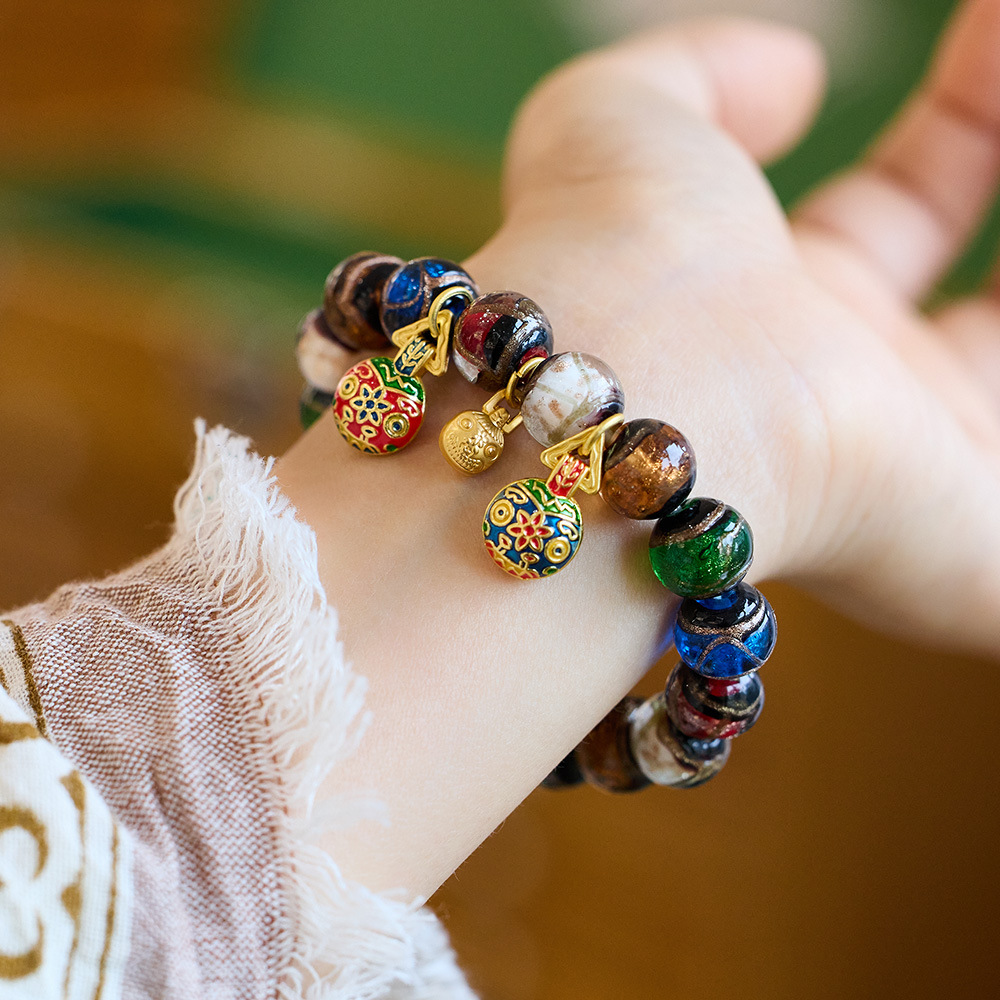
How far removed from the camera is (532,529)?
508 mm

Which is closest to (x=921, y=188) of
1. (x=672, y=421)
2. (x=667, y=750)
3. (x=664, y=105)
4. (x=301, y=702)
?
(x=664, y=105)

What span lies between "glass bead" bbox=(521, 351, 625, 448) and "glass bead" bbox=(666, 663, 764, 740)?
0.57 ft

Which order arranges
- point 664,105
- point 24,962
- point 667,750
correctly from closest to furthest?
point 24,962 → point 667,750 → point 664,105

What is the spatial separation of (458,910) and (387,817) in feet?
1.67

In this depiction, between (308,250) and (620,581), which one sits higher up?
(620,581)

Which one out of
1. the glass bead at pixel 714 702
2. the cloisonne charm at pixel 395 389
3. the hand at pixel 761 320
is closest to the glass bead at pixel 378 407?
the cloisonne charm at pixel 395 389

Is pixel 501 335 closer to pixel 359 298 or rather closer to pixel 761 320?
pixel 359 298

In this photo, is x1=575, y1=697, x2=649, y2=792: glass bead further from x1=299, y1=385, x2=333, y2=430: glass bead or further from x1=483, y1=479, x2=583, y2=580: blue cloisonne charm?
x1=299, y1=385, x2=333, y2=430: glass bead

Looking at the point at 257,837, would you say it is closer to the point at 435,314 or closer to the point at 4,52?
the point at 435,314

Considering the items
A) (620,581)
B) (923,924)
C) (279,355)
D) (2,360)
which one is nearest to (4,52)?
(2,360)

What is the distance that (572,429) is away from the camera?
53 cm

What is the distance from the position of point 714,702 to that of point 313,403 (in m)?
0.35

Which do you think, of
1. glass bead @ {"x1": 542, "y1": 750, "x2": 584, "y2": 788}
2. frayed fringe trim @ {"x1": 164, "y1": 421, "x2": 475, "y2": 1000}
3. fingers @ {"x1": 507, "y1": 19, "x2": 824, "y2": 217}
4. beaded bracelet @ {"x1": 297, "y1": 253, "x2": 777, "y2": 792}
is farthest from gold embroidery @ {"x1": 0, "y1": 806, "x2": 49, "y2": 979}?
fingers @ {"x1": 507, "y1": 19, "x2": 824, "y2": 217}

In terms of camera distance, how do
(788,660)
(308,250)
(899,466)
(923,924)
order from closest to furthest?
(899,466) → (923,924) → (788,660) → (308,250)
